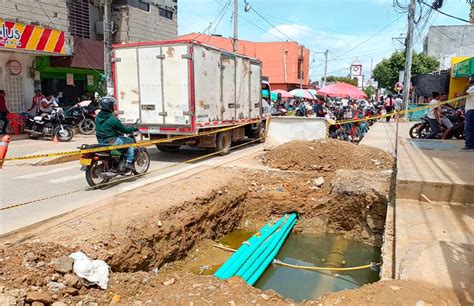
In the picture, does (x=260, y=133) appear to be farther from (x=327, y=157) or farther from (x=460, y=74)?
(x=460, y=74)

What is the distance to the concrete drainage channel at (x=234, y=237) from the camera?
373cm

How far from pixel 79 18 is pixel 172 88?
979 centimetres

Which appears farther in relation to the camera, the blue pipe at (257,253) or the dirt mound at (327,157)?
the dirt mound at (327,157)

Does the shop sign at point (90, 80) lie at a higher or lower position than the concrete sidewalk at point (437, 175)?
higher

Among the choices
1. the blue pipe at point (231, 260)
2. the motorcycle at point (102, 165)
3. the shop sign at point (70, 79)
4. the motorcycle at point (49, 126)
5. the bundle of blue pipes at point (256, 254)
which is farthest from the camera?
the shop sign at point (70, 79)

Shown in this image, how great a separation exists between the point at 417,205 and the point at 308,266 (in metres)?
2.27

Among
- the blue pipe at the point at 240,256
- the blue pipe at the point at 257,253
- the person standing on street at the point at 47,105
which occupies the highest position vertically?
the person standing on street at the point at 47,105

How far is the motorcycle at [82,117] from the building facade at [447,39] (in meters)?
30.0

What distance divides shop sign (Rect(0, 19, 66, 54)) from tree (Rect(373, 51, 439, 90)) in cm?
3132

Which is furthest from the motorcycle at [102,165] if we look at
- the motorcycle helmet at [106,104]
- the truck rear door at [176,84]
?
the truck rear door at [176,84]

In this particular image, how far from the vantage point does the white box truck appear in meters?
9.66

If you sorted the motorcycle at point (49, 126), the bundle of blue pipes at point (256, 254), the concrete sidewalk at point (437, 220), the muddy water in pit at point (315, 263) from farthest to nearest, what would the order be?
1. the motorcycle at point (49, 126)
2. the muddy water in pit at point (315, 263)
3. the bundle of blue pipes at point (256, 254)
4. the concrete sidewalk at point (437, 220)

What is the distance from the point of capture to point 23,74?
47.0 ft

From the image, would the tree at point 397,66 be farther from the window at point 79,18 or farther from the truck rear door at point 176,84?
the truck rear door at point 176,84
